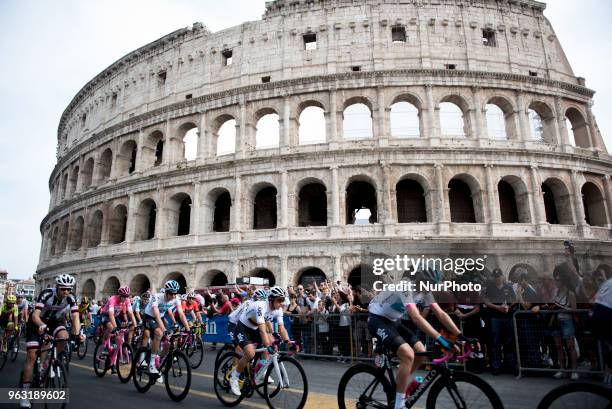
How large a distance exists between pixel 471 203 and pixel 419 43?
30.5 feet

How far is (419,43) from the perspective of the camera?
21.5 m

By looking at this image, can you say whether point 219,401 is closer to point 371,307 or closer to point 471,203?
point 371,307

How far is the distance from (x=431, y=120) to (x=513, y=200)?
6.57 meters

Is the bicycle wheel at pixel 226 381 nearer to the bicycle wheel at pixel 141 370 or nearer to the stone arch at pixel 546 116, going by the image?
the bicycle wheel at pixel 141 370

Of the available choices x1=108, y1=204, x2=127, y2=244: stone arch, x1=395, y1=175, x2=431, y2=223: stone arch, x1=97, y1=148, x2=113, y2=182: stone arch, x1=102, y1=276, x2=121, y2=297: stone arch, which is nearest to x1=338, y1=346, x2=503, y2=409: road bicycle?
x1=395, y1=175, x2=431, y2=223: stone arch

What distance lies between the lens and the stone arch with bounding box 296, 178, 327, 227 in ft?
72.8

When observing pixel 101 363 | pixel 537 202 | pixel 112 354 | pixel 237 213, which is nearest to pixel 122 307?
pixel 112 354

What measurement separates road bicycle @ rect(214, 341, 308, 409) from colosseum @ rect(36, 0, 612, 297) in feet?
42.8

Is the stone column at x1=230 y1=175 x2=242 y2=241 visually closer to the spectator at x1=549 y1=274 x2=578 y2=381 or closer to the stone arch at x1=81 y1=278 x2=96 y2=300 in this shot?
the stone arch at x1=81 y1=278 x2=96 y2=300

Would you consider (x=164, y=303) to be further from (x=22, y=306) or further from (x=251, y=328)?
(x=22, y=306)

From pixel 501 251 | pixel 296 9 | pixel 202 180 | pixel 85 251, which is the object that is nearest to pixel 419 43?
pixel 296 9

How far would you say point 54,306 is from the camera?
567 centimetres

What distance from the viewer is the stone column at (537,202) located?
18.8 meters

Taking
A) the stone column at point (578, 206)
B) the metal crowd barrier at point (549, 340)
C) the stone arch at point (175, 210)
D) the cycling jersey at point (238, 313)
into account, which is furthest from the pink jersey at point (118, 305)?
the stone column at point (578, 206)
